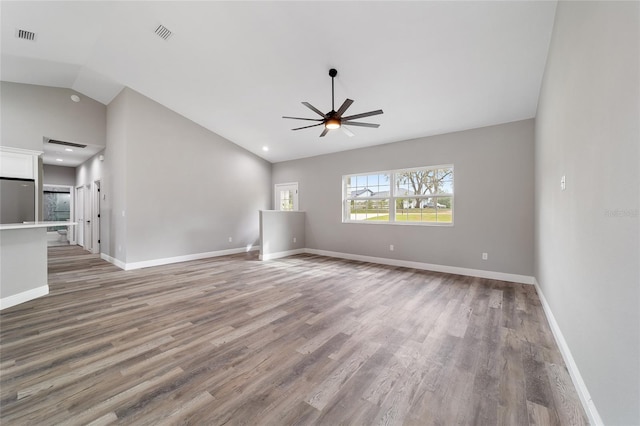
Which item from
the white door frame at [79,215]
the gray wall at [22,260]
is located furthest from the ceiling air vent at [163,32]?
the white door frame at [79,215]

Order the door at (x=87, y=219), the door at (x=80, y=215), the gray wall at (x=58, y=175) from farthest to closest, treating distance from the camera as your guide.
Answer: the gray wall at (x=58, y=175) < the door at (x=80, y=215) < the door at (x=87, y=219)

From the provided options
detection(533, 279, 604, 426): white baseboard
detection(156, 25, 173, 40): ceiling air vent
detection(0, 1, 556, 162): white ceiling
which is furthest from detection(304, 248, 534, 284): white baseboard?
detection(156, 25, 173, 40): ceiling air vent

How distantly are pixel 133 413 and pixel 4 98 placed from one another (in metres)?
6.80

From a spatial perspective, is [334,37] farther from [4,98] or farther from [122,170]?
[4,98]

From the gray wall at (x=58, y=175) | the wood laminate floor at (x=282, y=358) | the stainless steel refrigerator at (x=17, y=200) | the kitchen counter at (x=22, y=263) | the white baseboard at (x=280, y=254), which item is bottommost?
the wood laminate floor at (x=282, y=358)

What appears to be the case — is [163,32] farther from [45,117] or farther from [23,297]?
[23,297]

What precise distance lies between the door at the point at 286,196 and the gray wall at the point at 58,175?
728 centimetres

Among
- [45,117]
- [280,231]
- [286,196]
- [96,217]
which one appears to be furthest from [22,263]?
[286,196]

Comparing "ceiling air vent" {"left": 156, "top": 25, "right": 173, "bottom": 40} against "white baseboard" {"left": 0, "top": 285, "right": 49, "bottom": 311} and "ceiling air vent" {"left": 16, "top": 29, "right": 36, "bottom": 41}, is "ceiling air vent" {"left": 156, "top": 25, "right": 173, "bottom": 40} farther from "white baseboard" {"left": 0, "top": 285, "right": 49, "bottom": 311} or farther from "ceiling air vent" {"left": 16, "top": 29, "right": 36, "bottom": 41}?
"white baseboard" {"left": 0, "top": 285, "right": 49, "bottom": 311}

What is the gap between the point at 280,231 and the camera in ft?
21.4

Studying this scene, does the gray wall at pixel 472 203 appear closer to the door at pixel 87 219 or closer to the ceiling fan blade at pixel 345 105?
the ceiling fan blade at pixel 345 105

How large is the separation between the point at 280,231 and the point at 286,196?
1.61 m

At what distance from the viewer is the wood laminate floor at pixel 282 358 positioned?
1484 millimetres

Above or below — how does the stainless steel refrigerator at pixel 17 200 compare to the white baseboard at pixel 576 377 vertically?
above
